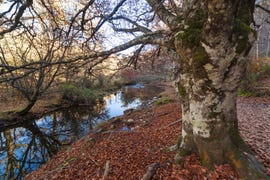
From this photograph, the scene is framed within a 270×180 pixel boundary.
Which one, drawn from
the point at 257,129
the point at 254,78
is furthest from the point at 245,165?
the point at 254,78

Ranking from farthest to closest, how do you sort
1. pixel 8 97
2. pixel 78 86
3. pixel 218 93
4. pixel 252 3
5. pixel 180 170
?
pixel 78 86
pixel 8 97
pixel 180 170
pixel 252 3
pixel 218 93

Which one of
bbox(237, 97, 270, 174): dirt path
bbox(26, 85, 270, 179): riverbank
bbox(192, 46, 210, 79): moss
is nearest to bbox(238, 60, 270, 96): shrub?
bbox(237, 97, 270, 174): dirt path

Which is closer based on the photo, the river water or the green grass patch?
the river water

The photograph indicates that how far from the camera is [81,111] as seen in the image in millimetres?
11969

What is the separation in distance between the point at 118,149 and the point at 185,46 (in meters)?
3.22

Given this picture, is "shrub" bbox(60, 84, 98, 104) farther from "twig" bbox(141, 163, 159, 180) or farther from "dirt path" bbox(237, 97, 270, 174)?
"twig" bbox(141, 163, 159, 180)

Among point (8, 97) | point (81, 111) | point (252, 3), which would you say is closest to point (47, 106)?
point (81, 111)

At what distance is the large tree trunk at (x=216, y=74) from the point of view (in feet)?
5.98

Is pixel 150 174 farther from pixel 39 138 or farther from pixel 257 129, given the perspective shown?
pixel 39 138

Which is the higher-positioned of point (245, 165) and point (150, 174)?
point (245, 165)

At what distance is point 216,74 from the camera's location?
6.28 ft

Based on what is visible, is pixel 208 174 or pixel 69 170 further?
pixel 69 170

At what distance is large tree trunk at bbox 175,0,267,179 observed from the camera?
1.82 meters

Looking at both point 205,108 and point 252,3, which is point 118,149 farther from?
point 252,3
